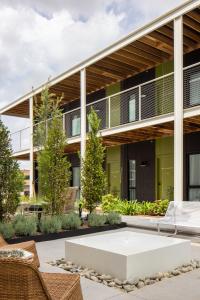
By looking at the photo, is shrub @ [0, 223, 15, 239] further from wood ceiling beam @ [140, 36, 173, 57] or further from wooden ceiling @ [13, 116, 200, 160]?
wood ceiling beam @ [140, 36, 173, 57]

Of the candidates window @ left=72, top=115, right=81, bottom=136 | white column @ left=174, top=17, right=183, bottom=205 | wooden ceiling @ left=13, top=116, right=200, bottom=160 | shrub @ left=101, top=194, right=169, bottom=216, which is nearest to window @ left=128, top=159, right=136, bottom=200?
wooden ceiling @ left=13, top=116, right=200, bottom=160

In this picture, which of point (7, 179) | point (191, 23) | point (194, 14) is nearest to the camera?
point (7, 179)

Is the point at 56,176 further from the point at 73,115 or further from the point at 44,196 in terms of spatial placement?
the point at 73,115

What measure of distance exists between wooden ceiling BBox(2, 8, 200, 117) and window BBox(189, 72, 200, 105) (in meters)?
1.04

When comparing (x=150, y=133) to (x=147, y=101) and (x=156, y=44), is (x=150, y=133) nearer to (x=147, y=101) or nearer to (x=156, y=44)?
(x=147, y=101)

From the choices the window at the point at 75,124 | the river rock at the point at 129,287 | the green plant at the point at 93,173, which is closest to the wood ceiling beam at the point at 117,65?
the green plant at the point at 93,173

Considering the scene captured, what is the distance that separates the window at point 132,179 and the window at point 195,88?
180 inches

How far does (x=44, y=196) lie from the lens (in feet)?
31.0

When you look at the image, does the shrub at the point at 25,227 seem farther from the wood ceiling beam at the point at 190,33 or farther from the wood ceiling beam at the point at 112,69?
the wood ceiling beam at the point at 112,69

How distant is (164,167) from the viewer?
14.7 metres

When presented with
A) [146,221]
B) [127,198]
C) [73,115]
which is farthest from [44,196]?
[73,115]

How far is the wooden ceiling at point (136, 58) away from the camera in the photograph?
36.7ft

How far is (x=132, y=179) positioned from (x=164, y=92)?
14.8 feet

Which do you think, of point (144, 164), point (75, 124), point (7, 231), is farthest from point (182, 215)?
point (75, 124)
